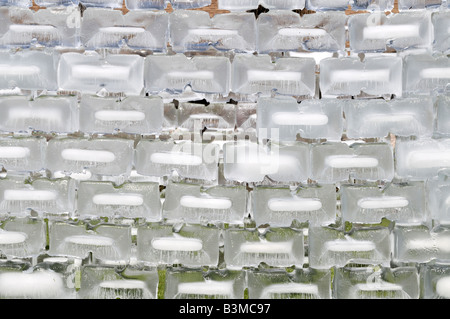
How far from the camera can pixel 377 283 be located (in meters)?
0.68

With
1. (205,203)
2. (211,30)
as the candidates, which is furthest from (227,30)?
(205,203)

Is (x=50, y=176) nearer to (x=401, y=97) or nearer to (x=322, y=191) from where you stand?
(x=322, y=191)

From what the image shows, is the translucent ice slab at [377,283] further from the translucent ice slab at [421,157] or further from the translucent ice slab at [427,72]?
the translucent ice slab at [427,72]

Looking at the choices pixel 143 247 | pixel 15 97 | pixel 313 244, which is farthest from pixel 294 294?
pixel 15 97

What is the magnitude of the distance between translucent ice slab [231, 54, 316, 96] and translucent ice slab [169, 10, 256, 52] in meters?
0.03

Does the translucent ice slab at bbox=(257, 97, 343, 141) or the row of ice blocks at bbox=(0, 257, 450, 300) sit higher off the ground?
the translucent ice slab at bbox=(257, 97, 343, 141)

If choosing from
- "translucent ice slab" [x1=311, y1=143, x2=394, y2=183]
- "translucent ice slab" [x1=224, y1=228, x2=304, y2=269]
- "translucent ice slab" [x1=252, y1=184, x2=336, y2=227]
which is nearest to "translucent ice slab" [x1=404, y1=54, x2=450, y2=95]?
"translucent ice slab" [x1=311, y1=143, x2=394, y2=183]

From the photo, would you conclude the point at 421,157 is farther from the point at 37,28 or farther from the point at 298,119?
the point at 37,28

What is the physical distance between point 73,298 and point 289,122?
1.50 feet

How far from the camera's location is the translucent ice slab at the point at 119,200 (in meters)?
0.66

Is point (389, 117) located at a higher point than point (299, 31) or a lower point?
lower

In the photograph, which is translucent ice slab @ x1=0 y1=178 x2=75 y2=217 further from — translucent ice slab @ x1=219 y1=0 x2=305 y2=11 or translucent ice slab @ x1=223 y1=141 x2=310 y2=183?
translucent ice slab @ x1=219 y1=0 x2=305 y2=11

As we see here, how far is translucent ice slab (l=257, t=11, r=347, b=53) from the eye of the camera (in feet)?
2.16

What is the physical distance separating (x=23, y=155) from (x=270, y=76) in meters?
0.42
